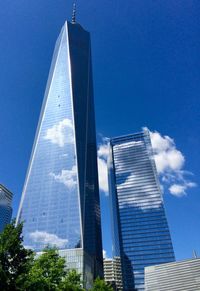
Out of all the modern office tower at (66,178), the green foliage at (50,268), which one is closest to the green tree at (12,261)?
the green foliage at (50,268)

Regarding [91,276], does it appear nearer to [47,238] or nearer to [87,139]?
[47,238]

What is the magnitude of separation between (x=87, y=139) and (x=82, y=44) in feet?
246

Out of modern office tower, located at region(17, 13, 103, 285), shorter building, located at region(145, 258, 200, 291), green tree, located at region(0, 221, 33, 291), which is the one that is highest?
modern office tower, located at region(17, 13, 103, 285)

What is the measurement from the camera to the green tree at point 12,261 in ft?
74.3

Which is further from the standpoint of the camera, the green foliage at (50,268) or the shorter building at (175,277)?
the shorter building at (175,277)

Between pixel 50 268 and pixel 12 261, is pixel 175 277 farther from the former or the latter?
pixel 12 261

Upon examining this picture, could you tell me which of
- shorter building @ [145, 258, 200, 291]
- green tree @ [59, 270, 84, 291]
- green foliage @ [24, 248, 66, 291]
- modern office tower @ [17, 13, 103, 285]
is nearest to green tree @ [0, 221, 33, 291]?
green foliage @ [24, 248, 66, 291]

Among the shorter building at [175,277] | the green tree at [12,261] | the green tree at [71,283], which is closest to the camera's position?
the green tree at [12,261]

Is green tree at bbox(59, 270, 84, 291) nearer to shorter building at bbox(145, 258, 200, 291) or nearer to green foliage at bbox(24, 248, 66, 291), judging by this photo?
green foliage at bbox(24, 248, 66, 291)

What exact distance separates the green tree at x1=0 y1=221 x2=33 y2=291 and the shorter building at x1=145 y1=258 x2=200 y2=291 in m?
127

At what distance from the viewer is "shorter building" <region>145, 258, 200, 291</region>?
132 meters

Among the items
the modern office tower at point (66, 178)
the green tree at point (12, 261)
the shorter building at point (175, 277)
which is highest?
the modern office tower at point (66, 178)

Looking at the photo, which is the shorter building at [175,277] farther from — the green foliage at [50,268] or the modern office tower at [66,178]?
the green foliage at [50,268]

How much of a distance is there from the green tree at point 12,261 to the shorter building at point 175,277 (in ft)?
418
